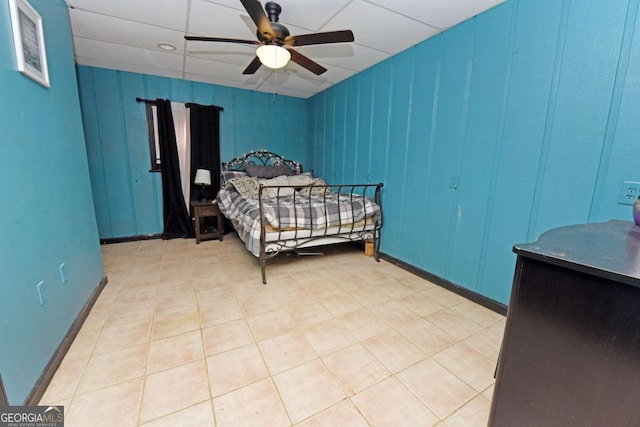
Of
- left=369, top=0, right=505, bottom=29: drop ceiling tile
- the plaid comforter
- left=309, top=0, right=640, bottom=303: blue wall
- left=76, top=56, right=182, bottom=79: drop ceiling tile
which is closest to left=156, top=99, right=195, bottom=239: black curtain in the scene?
left=76, top=56, right=182, bottom=79: drop ceiling tile

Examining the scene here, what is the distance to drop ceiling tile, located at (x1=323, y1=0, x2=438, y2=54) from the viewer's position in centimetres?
203

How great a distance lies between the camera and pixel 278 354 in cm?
158

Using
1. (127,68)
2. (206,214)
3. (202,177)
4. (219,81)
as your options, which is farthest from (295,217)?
(127,68)

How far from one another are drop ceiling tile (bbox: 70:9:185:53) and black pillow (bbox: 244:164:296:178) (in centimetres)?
176

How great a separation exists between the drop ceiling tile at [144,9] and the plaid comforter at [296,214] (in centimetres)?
169

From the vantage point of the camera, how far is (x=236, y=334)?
5.79ft

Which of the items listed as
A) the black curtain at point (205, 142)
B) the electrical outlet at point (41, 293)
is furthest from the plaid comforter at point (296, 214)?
the electrical outlet at point (41, 293)

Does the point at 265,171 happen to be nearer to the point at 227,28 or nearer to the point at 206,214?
the point at 206,214

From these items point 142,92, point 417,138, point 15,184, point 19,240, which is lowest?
point 19,240

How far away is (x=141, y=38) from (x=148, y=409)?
308cm

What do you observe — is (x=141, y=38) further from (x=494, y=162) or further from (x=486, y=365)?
(x=486, y=365)

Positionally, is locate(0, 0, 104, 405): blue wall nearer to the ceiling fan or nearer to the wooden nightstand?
the ceiling fan

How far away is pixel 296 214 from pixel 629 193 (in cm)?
225

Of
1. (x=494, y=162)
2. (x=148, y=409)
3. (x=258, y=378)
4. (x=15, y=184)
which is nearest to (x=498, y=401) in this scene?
(x=258, y=378)
